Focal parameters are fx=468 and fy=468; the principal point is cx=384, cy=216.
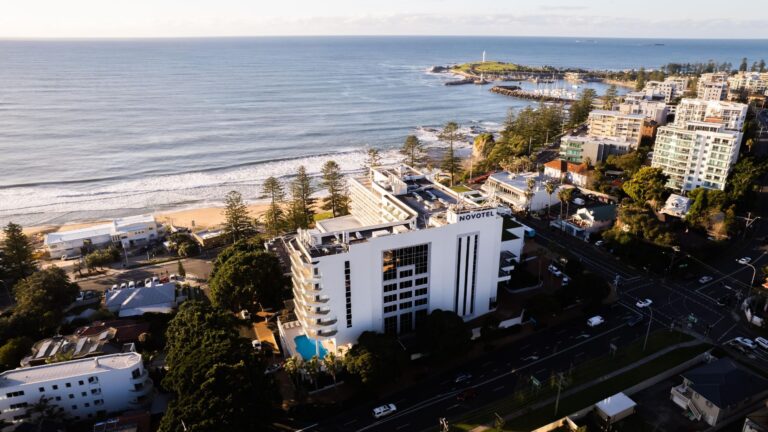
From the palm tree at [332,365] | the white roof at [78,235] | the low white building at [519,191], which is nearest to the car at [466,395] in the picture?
the palm tree at [332,365]

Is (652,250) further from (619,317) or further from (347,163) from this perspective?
(347,163)

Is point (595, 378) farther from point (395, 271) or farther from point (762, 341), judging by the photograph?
point (395, 271)

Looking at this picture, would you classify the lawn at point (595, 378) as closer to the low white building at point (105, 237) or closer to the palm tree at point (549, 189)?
the palm tree at point (549, 189)

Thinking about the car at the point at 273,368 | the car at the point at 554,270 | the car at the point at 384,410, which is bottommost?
the car at the point at 273,368

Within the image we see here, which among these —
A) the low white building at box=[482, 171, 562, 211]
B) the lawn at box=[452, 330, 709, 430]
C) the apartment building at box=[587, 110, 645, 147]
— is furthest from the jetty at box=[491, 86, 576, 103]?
the lawn at box=[452, 330, 709, 430]

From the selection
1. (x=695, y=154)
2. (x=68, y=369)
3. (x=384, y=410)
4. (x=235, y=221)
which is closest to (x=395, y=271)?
(x=384, y=410)

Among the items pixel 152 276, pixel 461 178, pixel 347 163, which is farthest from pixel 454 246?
pixel 347 163
